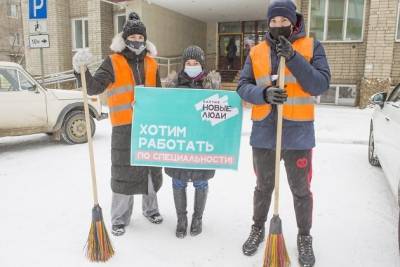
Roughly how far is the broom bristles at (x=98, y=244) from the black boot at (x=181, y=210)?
65cm

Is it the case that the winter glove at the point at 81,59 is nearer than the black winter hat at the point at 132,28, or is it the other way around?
the winter glove at the point at 81,59

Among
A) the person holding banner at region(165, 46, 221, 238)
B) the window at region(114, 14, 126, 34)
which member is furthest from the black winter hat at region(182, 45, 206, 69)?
the window at region(114, 14, 126, 34)

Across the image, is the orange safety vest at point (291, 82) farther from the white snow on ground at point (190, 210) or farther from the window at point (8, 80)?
the window at point (8, 80)

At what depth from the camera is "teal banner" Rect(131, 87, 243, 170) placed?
124 inches

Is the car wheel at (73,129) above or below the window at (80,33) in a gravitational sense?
below

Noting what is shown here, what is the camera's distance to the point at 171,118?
3225 millimetres

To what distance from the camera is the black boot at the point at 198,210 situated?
3.31 meters

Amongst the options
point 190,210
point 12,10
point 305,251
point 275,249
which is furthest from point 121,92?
point 12,10

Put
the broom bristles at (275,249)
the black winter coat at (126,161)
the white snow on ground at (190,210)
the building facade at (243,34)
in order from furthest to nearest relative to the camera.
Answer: the building facade at (243,34), the black winter coat at (126,161), the white snow on ground at (190,210), the broom bristles at (275,249)

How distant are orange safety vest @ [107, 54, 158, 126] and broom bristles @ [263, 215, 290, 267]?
1502mm

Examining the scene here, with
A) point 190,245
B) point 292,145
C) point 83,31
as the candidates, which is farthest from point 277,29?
point 83,31

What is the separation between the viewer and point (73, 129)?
7355mm

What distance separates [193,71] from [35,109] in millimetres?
4778

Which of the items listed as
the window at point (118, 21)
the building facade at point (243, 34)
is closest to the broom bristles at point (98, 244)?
the building facade at point (243, 34)
